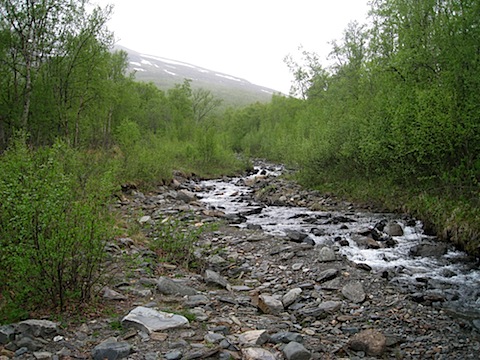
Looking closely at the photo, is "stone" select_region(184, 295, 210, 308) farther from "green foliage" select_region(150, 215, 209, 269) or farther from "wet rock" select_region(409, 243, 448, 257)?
"wet rock" select_region(409, 243, 448, 257)

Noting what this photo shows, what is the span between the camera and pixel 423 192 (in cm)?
1373

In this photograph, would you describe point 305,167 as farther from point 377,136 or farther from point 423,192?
point 423,192

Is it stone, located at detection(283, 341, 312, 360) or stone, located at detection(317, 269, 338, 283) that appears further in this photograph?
stone, located at detection(317, 269, 338, 283)

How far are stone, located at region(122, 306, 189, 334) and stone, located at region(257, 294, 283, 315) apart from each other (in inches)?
63.3

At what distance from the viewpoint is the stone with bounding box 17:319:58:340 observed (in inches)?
168

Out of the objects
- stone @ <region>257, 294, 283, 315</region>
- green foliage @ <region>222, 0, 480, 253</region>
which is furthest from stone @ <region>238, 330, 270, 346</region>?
green foliage @ <region>222, 0, 480, 253</region>

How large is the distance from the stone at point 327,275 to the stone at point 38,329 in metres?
5.25

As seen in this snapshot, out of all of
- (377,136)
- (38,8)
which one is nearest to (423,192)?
(377,136)

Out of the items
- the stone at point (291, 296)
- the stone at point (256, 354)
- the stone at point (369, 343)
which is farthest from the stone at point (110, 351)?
the stone at point (291, 296)

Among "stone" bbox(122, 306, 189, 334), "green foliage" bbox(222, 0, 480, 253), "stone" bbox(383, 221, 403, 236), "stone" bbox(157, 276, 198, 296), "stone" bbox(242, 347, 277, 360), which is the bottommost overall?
"stone" bbox(157, 276, 198, 296)

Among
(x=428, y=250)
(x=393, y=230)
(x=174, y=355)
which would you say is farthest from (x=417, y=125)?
(x=174, y=355)

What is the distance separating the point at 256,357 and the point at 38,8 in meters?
19.7

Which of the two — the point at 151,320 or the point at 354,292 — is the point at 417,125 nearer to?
the point at 354,292

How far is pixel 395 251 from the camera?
1012 centimetres
